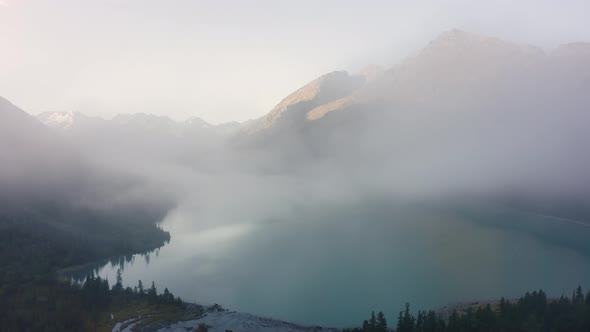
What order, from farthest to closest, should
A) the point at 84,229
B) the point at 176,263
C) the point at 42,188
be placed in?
the point at 42,188
the point at 84,229
the point at 176,263

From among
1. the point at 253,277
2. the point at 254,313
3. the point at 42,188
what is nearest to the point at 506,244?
the point at 253,277

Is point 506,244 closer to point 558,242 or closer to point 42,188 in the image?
point 558,242

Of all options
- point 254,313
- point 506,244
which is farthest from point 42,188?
point 506,244

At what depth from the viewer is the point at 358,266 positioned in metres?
127

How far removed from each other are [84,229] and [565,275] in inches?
6340

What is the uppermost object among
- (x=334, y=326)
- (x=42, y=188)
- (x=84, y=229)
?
(x=42, y=188)

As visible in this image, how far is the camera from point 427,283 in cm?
10806

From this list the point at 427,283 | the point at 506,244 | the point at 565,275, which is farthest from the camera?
the point at 506,244

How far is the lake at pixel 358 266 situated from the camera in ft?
325

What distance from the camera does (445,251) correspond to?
462ft

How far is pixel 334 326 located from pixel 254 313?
18.1m

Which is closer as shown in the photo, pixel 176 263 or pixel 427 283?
pixel 427 283

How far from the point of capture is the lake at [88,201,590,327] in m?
98.9

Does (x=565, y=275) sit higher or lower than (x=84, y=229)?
lower
